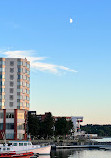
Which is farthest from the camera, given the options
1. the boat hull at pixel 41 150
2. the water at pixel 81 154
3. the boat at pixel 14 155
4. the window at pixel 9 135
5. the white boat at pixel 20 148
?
the window at pixel 9 135

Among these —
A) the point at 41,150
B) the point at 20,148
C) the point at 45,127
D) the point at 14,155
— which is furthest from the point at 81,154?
the point at 45,127

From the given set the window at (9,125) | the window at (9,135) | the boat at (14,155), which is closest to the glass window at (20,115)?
the window at (9,125)

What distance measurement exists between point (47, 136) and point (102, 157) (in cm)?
6980

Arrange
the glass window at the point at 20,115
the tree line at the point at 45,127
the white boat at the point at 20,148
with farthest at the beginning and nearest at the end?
1. the tree line at the point at 45,127
2. the glass window at the point at 20,115
3. the white boat at the point at 20,148

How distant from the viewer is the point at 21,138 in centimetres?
17062

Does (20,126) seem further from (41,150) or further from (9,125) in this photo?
(41,150)

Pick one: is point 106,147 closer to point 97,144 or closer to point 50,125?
point 97,144

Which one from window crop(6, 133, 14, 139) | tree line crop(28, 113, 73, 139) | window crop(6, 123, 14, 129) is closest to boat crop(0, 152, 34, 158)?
window crop(6, 133, 14, 139)

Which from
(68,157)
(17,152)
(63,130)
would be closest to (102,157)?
(68,157)

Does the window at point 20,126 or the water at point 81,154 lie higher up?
the window at point 20,126

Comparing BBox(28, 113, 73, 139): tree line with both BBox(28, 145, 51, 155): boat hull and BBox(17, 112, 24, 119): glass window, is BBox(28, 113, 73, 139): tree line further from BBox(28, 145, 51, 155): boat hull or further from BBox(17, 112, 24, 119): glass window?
BBox(28, 145, 51, 155): boat hull

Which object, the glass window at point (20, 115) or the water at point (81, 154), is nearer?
the water at point (81, 154)

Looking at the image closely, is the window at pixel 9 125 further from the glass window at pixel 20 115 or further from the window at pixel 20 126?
the glass window at pixel 20 115

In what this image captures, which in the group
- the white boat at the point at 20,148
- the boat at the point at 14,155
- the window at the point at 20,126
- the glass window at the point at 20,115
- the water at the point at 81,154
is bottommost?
the water at the point at 81,154
